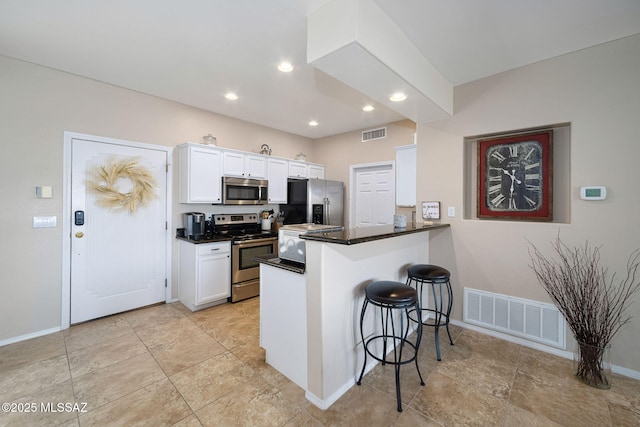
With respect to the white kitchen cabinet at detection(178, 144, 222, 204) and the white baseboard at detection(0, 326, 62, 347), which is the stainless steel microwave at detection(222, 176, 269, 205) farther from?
the white baseboard at detection(0, 326, 62, 347)

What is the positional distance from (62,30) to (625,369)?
17.7 ft

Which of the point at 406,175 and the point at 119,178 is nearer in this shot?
the point at 119,178

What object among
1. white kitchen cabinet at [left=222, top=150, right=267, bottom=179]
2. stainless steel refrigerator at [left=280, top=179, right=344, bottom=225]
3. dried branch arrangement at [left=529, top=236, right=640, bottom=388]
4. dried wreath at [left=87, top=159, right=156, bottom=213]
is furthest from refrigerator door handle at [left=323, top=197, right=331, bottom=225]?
dried branch arrangement at [left=529, top=236, right=640, bottom=388]

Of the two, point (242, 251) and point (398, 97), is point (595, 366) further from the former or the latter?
point (242, 251)

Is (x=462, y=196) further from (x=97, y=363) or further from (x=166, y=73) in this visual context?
(x=97, y=363)

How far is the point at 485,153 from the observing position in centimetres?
286

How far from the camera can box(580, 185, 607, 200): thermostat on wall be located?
7.18 ft

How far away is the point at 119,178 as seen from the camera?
321cm

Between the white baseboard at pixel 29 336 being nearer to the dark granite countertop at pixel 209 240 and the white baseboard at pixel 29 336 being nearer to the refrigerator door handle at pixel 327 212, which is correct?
the dark granite countertop at pixel 209 240

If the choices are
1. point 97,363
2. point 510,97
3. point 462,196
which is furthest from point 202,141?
point 510,97

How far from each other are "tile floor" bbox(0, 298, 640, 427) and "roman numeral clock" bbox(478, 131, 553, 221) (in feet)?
4.38

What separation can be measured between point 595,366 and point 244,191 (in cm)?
420

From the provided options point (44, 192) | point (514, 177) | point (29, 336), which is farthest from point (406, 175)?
point (29, 336)

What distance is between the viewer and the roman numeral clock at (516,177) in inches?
100
